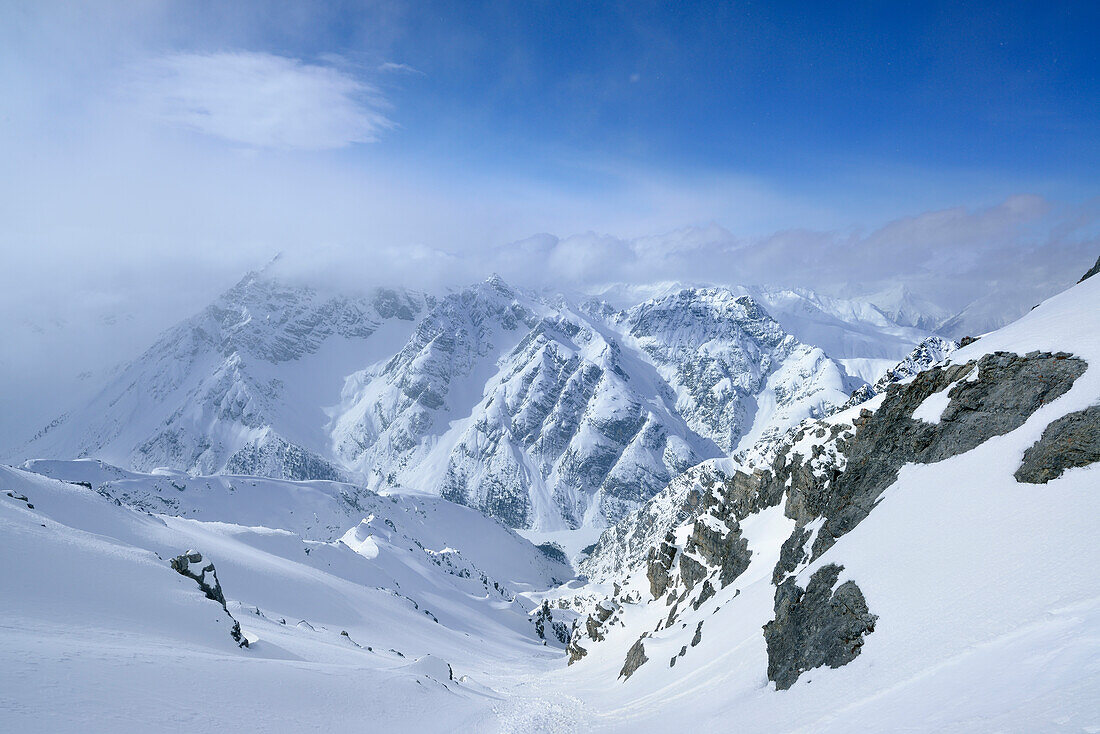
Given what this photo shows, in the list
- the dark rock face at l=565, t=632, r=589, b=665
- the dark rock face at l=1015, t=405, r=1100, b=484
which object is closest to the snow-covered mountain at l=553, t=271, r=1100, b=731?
the dark rock face at l=1015, t=405, r=1100, b=484

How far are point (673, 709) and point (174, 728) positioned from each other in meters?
21.2

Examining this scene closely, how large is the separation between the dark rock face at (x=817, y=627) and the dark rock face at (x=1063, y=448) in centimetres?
720

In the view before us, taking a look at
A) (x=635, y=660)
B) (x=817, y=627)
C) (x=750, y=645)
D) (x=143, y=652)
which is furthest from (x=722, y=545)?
(x=143, y=652)

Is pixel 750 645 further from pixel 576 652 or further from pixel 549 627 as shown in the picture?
pixel 549 627

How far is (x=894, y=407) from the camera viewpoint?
31672 millimetres

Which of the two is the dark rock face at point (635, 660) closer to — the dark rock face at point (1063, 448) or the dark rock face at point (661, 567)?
the dark rock face at point (661, 567)

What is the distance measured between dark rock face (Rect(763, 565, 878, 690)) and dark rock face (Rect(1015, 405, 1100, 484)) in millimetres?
7202

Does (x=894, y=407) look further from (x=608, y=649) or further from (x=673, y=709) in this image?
(x=608, y=649)

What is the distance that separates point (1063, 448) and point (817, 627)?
1040 centimetres

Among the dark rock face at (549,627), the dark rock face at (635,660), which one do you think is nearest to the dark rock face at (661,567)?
the dark rock face at (635,660)

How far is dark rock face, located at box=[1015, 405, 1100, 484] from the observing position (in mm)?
17250

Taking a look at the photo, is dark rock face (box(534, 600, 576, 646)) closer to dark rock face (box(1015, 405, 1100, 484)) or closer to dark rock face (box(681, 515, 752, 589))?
dark rock face (box(681, 515, 752, 589))

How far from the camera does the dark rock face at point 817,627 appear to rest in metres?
18.8

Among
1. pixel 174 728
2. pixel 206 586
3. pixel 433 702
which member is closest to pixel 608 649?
pixel 433 702
